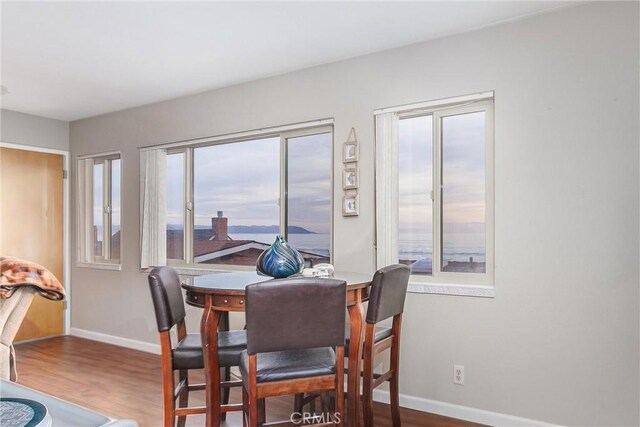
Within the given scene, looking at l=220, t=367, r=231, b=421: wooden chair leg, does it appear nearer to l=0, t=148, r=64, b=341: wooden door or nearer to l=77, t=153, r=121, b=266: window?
l=77, t=153, r=121, b=266: window

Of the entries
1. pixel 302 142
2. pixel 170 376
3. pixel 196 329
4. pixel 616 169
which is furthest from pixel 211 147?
pixel 616 169

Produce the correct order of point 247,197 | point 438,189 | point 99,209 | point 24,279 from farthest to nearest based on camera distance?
point 99,209, point 247,197, point 438,189, point 24,279

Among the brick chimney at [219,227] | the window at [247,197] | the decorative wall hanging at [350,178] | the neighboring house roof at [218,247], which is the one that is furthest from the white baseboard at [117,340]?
the decorative wall hanging at [350,178]

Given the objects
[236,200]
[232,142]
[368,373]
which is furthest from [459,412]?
[232,142]

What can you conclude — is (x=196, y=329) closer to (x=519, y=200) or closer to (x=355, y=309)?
(x=355, y=309)

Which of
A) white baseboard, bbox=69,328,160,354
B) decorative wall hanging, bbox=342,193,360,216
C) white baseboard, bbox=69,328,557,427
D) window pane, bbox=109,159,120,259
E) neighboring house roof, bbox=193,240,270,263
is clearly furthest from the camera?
window pane, bbox=109,159,120,259

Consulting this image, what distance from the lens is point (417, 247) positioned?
3.17 meters

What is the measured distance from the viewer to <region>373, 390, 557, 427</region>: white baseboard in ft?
8.82

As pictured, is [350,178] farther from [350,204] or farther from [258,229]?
[258,229]

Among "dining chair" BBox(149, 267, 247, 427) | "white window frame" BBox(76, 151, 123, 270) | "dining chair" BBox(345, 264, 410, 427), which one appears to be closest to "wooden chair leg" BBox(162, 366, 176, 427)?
"dining chair" BBox(149, 267, 247, 427)

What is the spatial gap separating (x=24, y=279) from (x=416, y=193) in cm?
256

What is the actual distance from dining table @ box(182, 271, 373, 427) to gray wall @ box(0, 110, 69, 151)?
3664 millimetres

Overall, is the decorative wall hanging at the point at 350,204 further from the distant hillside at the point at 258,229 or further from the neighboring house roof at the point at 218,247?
the neighboring house roof at the point at 218,247

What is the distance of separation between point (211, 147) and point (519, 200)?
2765mm
